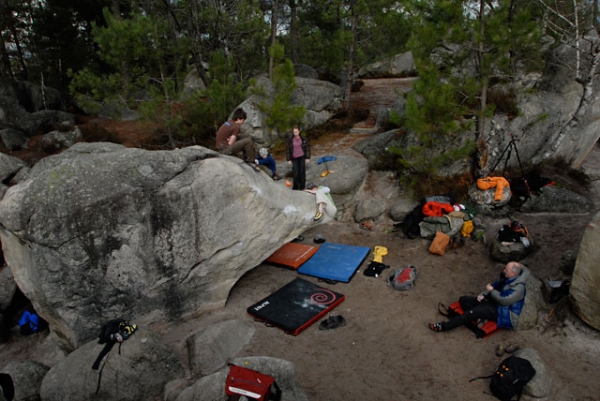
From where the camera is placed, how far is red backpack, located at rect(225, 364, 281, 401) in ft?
13.9

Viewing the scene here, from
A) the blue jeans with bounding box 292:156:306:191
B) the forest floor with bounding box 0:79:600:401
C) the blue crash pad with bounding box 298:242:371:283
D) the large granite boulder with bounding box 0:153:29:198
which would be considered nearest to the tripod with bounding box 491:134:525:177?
the forest floor with bounding box 0:79:600:401

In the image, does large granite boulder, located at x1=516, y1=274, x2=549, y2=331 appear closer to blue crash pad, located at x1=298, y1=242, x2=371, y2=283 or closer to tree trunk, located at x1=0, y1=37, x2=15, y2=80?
blue crash pad, located at x1=298, y1=242, x2=371, y2=283

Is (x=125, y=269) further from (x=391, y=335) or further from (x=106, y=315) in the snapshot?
(x=391, y=335)

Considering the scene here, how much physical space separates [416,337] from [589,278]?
2954 mm

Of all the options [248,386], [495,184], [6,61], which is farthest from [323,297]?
[6,61]

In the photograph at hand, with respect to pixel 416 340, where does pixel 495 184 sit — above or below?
above

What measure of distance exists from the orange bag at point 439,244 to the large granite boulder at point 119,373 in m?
6.13

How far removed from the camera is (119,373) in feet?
18.6

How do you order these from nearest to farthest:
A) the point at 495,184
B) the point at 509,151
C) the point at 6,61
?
1. the point at 495,184
2. the point at 509,151
3. the point at 6,61

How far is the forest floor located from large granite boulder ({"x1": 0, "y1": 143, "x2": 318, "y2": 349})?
2.85 ft

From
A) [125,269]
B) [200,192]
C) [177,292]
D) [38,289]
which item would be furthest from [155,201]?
[38,289]

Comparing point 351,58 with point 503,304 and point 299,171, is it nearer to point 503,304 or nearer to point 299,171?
point 299,171

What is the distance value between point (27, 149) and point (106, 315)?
12672 mm

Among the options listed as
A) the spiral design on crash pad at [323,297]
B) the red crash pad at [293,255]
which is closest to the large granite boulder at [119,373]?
the spiral design on crash pad at [323,297]
